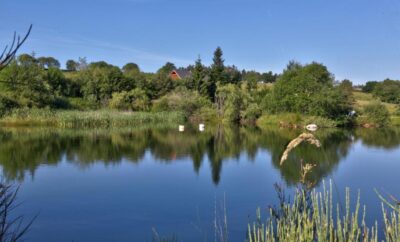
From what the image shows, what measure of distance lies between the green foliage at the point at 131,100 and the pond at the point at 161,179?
1270cm

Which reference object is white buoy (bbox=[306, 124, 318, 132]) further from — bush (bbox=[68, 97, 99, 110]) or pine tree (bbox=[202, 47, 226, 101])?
bush (bbox=[68, 97, 99, 110])

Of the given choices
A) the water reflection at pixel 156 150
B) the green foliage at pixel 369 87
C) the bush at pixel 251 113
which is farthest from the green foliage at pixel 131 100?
the green foliage at pixel 369 87

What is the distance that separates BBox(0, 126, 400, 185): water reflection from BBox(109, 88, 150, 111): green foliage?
1155 cm

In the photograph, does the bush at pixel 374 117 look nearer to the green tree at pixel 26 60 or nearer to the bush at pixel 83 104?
the bush at pixel 83 104

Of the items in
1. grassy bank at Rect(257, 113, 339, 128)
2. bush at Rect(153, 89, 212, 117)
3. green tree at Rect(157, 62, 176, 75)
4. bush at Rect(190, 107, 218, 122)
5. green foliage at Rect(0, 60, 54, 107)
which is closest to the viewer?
green foliage at Rect(0, 60, 54, 107)

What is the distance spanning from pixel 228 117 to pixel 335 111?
7.67m

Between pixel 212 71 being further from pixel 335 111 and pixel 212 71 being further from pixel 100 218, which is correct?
pixel 100 218

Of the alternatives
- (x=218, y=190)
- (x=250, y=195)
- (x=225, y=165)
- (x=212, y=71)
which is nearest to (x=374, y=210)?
(x=250, y=195)

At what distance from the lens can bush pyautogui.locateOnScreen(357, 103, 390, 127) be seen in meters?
32.0

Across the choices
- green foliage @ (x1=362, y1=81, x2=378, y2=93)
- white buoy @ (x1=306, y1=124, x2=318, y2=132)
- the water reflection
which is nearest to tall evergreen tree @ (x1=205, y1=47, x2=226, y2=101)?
white buoy @ (x1=306, y1=124, x2=318, y2=132)

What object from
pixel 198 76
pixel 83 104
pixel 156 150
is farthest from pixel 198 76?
pixel 156 150

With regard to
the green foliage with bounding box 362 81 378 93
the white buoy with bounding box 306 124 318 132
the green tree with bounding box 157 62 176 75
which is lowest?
the white buoy with bounding box 306 124 318 132

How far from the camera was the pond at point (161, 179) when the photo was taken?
22.1ft

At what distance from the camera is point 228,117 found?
31391 millimetres
